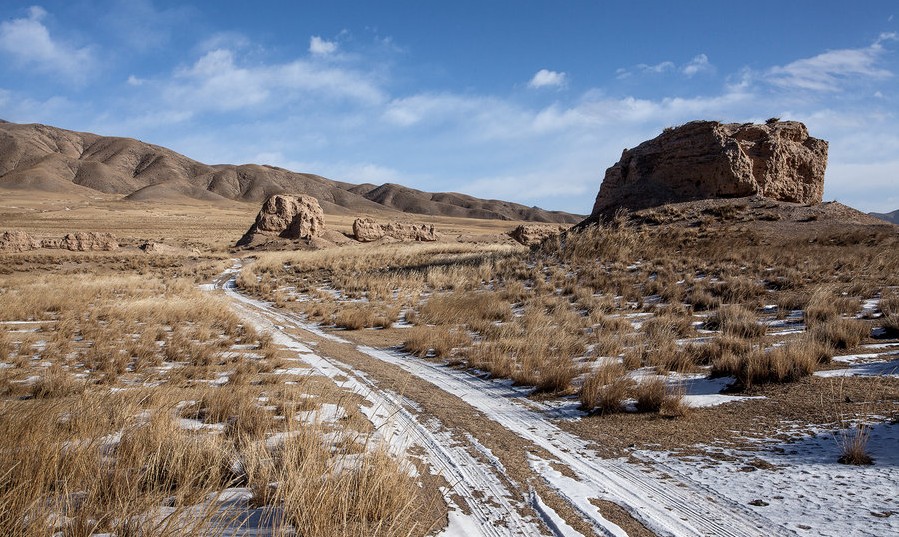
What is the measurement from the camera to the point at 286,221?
48.9 metres

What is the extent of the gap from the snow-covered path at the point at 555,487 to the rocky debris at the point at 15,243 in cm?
4309

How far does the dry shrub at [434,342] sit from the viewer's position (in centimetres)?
922

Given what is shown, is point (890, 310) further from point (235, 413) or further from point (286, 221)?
point (286, 221)

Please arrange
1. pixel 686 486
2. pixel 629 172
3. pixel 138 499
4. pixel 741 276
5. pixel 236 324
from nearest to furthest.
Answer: pixel 138 499 → pixel 686 486 → pixel 236 324 → pixel 741 276 → pixel 629 172

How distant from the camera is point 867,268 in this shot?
1278cm

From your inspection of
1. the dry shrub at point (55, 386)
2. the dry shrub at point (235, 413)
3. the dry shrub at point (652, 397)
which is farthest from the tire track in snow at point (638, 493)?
the dry shrub at point (55, 386)

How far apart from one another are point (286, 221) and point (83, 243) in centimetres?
1660

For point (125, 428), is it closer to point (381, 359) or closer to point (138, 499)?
point (138, 499)

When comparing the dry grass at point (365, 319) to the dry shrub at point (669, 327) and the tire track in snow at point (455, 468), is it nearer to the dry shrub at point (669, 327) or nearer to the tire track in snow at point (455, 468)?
the tire track in snow at point (455, 468)

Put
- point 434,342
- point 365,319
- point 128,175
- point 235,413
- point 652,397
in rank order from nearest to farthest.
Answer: point 235,413 → point 652,397 → point 434,342 → point 365,319 → point 128,175

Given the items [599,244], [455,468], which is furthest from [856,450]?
[599,244]

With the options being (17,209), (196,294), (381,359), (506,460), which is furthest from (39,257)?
(17,209)

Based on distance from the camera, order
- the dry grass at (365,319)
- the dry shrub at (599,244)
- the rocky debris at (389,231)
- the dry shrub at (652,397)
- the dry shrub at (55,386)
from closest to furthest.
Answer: the dry shrub at (652,397)
the dry shrub at (55,386)
the dry grass at (365,319)
the dry shrub at (599,244)
the rocky debris at (389,231)

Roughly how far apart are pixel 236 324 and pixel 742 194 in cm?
2160
